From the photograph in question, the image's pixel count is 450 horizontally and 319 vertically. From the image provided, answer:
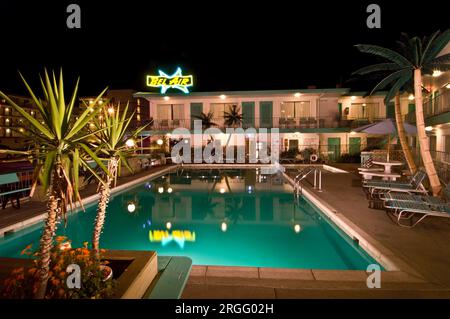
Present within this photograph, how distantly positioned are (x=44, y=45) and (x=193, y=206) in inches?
542

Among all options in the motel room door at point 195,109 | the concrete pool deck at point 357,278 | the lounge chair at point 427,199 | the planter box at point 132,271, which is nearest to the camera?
the planter box at point 132,271

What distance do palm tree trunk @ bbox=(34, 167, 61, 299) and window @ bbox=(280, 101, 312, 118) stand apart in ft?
71.4

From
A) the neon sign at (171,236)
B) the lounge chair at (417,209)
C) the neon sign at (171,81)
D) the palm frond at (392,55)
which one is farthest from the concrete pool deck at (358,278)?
the neon sign at (171,81)

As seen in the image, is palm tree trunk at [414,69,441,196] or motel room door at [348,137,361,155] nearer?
palm tree trunk at [414,69,441,196]

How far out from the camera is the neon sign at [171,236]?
682cm

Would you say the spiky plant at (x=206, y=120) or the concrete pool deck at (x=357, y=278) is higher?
the spiky plant at (x=206, y=120)

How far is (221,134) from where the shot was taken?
2342 cm

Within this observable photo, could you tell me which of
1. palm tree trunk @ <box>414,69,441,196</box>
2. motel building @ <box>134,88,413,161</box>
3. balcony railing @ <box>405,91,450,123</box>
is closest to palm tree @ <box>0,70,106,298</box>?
palm tree trunk @ <box>414,69,441,196</box>

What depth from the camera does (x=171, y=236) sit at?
712 centimetres

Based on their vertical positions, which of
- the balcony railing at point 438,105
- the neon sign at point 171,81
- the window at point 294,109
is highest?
the neon sign at point 171,81

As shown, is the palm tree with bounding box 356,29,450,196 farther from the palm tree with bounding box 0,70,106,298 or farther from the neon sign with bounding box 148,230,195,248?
the palm tree with bounding box 0,70,106,298

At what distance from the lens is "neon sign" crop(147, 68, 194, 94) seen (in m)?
22.8

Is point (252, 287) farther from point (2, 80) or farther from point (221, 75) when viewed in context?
point (2, 80)

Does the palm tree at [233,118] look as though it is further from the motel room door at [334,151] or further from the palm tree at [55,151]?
the palm tree at [55,151]
